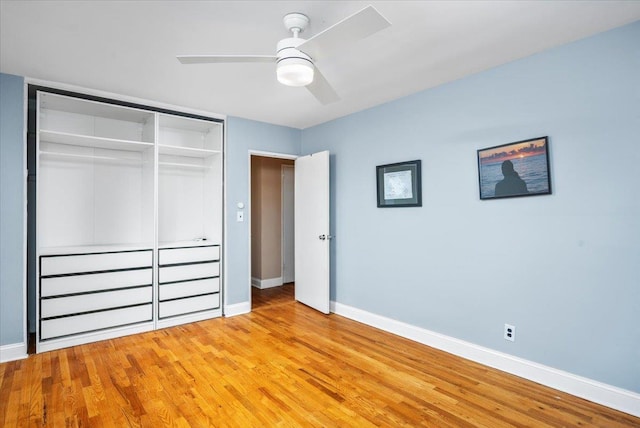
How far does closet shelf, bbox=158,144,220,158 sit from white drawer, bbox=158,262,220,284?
1.43m

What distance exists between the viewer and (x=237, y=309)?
427 cm

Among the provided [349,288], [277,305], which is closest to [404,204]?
[349,288]

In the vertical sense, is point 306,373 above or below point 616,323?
below

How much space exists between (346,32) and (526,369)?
2.81 m

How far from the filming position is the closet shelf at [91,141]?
334cm

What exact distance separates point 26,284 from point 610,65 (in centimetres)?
509

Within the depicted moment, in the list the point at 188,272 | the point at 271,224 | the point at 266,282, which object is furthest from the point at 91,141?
the point at 266,282

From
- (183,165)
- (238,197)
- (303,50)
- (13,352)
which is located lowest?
(13,352)

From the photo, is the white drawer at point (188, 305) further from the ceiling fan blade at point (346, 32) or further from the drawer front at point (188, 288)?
the ceiling fan blade at point (346, 32)

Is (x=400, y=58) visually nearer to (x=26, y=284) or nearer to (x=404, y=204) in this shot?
(x=404, y=204)

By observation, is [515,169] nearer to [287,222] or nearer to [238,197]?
[238,197]

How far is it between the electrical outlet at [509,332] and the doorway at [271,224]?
3453 millimetres

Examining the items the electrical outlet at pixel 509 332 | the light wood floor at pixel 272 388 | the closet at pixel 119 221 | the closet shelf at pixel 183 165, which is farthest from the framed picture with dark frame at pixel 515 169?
the closet shelf at pixel 183 165

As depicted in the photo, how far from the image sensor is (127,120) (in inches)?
158
